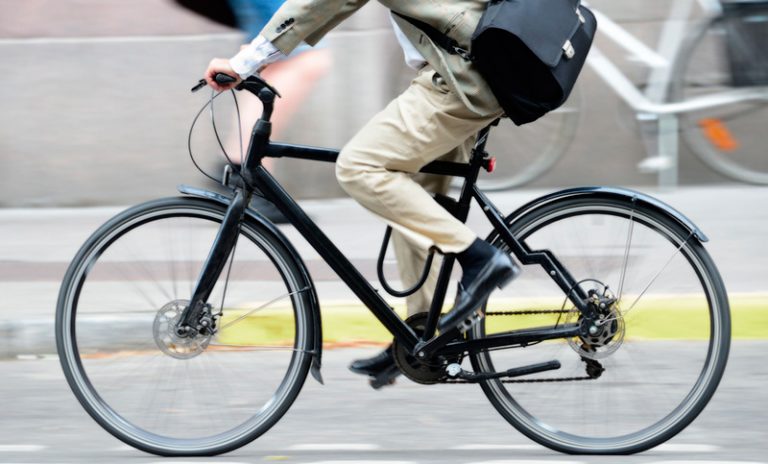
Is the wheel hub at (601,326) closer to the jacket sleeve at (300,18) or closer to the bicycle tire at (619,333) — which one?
the bicycle tire at (619,333)

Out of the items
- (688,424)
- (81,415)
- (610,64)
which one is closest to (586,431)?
(688,424)

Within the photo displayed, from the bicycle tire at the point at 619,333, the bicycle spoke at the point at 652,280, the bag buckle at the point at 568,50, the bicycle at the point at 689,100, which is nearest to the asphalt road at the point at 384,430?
the bicycle tire at the point at 619,333

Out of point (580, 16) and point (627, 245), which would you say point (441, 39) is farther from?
point (627, 245)

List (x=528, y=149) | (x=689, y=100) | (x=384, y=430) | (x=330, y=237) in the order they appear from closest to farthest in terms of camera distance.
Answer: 1. (x=384, y=430)
2. (x=330, y=237)
3. (x=689, y=100)
4. (x=528, y=149)

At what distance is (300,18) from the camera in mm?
3719

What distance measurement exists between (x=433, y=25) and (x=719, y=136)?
14.9ft

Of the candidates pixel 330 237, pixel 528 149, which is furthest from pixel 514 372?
pixel 528 149

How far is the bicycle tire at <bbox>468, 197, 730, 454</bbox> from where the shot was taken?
4031 mm

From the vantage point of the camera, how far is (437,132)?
3830 millimetres

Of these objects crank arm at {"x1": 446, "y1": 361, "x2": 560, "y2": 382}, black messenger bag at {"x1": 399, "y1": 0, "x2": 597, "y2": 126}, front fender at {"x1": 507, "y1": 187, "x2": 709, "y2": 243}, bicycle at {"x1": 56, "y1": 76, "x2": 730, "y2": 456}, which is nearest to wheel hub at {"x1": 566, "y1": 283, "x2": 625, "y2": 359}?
bicycle at {"x1": 56, "y1": 76, "x2": 730, "y2": 456}

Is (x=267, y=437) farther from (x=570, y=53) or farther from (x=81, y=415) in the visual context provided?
(x=570, y=53)

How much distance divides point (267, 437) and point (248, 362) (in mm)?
353

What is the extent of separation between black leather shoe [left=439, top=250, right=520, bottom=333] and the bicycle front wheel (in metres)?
0.46

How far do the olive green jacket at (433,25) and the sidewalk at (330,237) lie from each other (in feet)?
2.95
